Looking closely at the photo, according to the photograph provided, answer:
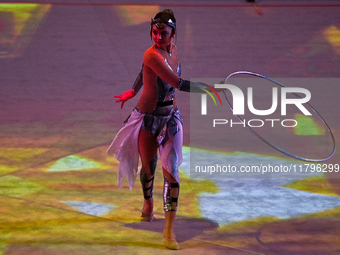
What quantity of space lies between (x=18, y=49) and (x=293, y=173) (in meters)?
5.44

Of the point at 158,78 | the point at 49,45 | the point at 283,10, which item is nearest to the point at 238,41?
the point at 283,10

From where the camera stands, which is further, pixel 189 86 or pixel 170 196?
pixel 170 196

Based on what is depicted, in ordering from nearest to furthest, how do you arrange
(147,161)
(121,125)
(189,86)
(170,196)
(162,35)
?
(189,86) → (162,35) → (170,196) → (147,161) → (121,125)

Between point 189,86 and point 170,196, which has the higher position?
point 189,86

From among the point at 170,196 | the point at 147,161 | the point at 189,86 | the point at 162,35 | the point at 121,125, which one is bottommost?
the point at 121,125

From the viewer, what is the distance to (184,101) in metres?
7.45

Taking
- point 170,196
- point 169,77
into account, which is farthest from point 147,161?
point 169,77

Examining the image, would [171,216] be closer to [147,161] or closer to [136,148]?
[147,161]

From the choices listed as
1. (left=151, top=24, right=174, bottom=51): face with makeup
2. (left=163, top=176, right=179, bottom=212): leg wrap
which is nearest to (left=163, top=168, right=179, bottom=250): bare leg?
(left=163, top=176, right=179, bottom=212): leg wrap

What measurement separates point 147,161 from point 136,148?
134mm

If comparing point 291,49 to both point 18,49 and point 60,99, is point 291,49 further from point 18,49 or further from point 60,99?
point 18,49

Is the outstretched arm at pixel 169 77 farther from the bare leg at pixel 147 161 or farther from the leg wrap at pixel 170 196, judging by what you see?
the leg wrap at pixel 170 196

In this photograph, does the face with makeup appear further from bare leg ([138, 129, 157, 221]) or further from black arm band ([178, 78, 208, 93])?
bare leg ([138, 129, 157, 221])

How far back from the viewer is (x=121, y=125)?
21.4ft
